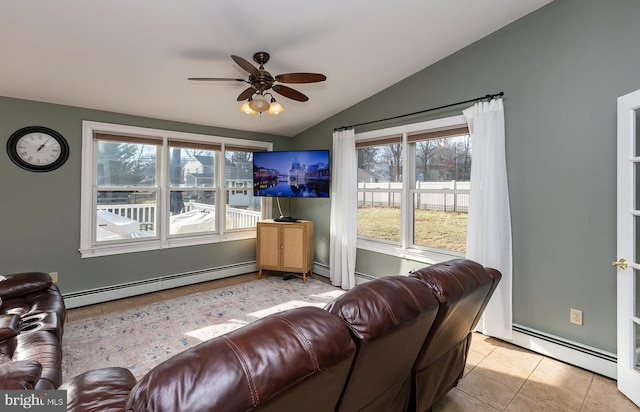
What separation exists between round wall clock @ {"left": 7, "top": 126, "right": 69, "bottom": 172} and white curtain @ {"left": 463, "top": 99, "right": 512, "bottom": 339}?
4.45 meters

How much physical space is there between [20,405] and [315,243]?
13.1ft

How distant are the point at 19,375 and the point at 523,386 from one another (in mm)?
2920

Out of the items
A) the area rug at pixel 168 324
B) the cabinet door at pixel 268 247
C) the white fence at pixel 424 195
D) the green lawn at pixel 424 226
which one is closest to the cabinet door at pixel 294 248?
the cabinet door at pixel 268 247

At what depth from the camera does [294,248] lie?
4.51 meters

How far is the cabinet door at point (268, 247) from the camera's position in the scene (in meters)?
4.58

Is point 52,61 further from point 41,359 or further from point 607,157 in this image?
point 607,157

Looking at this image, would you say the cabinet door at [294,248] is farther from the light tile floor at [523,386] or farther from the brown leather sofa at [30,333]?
the brown leather sofa at [30,333]

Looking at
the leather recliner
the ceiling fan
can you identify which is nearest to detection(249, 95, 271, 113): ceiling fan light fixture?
the ceiling fan

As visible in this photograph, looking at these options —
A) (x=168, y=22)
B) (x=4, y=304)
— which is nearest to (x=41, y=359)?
(x=4, y=304)

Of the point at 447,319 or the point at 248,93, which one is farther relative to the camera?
the point at 248,93

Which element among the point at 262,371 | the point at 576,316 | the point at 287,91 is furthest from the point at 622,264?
the point at 287,91

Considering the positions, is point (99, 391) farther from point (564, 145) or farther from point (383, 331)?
point (564, 145)

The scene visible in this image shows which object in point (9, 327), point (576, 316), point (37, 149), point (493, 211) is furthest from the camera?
point (37, 149)

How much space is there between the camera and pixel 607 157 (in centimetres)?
229
